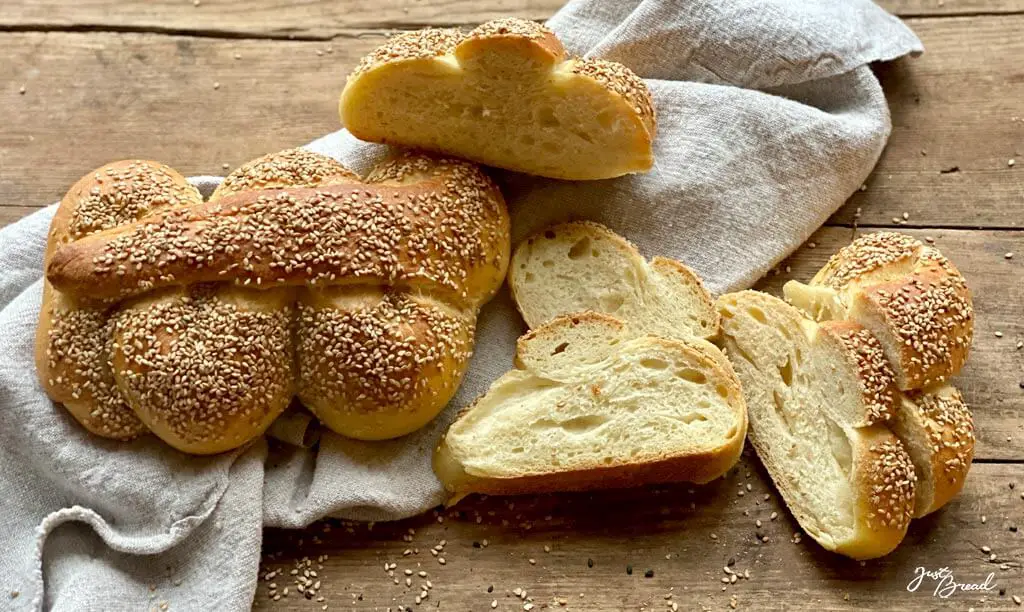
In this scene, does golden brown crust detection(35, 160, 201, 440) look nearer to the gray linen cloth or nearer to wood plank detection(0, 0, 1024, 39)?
the gray linen cloth

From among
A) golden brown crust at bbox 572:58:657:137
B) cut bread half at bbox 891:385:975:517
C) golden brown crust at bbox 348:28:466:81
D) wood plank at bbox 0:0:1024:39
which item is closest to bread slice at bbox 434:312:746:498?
cut bread half at bbox 891:385:975:517

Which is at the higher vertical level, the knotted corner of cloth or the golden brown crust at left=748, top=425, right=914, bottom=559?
the knotted corner of cloth

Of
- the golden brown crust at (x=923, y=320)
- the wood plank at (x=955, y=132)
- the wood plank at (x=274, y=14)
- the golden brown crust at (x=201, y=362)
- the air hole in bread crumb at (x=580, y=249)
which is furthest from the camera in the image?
the wood plank at (x=274, y=14)

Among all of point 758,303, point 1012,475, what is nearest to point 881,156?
point 758,303

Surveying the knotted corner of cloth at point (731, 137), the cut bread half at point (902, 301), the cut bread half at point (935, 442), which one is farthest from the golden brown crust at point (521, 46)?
the cut bread half at point (935, 442)

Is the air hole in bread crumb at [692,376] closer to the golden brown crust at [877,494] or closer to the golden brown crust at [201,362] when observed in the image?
the golden brown crust at [877,494]

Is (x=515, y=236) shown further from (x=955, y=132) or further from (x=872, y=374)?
(x=955, y=132)

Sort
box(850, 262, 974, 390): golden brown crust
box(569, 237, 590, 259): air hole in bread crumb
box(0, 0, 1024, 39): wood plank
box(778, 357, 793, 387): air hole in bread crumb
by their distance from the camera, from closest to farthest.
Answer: box(850, 262, 974, 390): golden brown crust
box(778, 357, 793, 387): air hole in bread crumb
box(569, 237, 590, 259): air hole in bread crumb
box(0, 0, 1024, 39): wood plank

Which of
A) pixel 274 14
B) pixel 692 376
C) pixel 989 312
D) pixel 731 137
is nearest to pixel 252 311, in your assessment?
pixel 692 376
